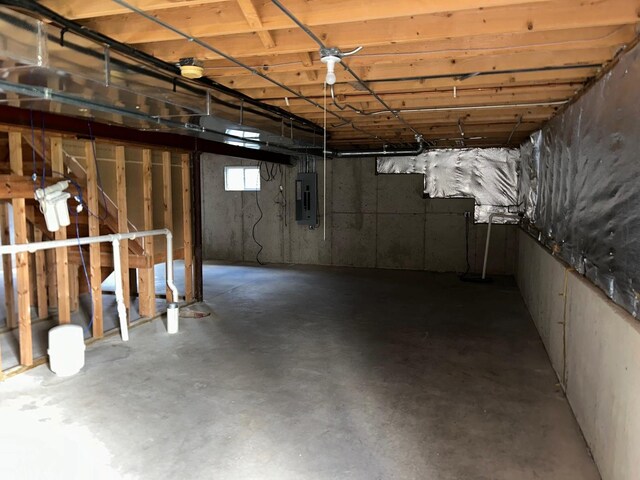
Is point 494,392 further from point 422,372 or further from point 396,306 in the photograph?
point 396,306

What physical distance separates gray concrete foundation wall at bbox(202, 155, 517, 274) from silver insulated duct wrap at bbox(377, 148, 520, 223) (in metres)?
0.15

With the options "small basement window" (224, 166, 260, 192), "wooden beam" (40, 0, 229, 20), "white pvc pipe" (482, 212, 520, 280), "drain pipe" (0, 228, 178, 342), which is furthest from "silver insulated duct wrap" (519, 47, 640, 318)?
"small basement window" (224, 166, 260, 192)

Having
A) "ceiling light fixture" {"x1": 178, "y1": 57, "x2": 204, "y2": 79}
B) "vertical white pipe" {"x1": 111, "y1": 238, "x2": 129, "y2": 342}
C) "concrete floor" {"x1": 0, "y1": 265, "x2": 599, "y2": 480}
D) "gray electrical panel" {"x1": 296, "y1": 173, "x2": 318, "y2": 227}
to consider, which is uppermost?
"ceiling light fixture" {"x1": 178, "y1": 57, "x2": 204, "y2": 79}

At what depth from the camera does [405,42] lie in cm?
256

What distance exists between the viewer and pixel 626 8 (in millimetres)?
2096

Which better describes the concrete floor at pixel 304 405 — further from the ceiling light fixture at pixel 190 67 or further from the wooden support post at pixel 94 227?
the ceiling light fixture at pixel 190 67

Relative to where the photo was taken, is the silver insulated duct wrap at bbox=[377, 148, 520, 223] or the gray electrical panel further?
the gray electrical panel

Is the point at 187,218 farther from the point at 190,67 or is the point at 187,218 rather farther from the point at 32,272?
the point at 190,67

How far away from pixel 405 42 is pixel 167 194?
11.3 ft

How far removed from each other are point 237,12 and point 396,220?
6260 millimetres

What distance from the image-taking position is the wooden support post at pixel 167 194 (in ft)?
16.8

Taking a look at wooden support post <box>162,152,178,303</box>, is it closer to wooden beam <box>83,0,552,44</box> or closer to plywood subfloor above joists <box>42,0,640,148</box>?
plywood subfloor above joists <box>42,0,640,148</box>

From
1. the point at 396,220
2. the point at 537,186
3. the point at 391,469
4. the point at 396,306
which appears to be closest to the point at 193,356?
the point at 391,469

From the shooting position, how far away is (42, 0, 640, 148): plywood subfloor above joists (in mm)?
2141
